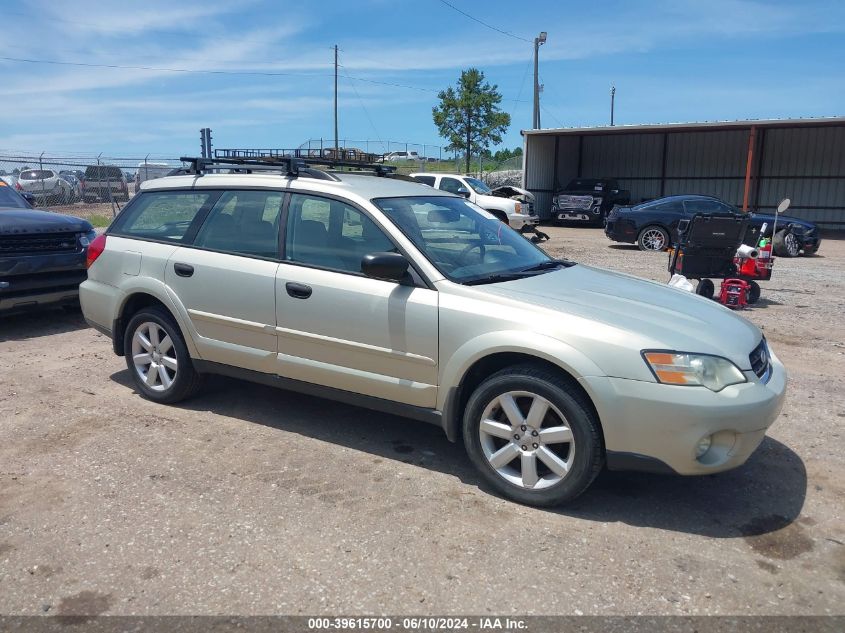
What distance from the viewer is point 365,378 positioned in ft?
14.1

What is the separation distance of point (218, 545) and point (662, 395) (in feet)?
7.24

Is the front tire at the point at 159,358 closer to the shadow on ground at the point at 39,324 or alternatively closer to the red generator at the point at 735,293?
the shadow on ground at the point at 39,324

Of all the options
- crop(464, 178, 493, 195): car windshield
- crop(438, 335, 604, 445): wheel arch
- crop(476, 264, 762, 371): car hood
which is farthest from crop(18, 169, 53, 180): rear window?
crop(438, 335, 604, 445): wheel arch

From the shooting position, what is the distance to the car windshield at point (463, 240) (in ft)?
14.1

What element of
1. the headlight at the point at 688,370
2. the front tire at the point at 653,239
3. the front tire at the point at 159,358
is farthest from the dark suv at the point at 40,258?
the front tire at the point at 653,239

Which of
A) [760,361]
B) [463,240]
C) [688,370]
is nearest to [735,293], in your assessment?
[760,361]

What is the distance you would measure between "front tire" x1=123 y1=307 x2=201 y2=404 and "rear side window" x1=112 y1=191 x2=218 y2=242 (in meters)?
0.60

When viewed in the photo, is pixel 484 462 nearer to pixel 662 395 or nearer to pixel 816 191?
pixel 662 395

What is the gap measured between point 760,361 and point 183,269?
373cm

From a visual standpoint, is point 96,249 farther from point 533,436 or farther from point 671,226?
point 671,226

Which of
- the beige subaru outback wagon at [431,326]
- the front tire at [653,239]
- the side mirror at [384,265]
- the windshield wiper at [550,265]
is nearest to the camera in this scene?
the beige subaru outback wagon at [431,326]

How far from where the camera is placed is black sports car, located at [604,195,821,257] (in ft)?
54.0

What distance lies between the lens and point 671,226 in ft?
55.7

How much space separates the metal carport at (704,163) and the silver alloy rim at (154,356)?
21397 mm
